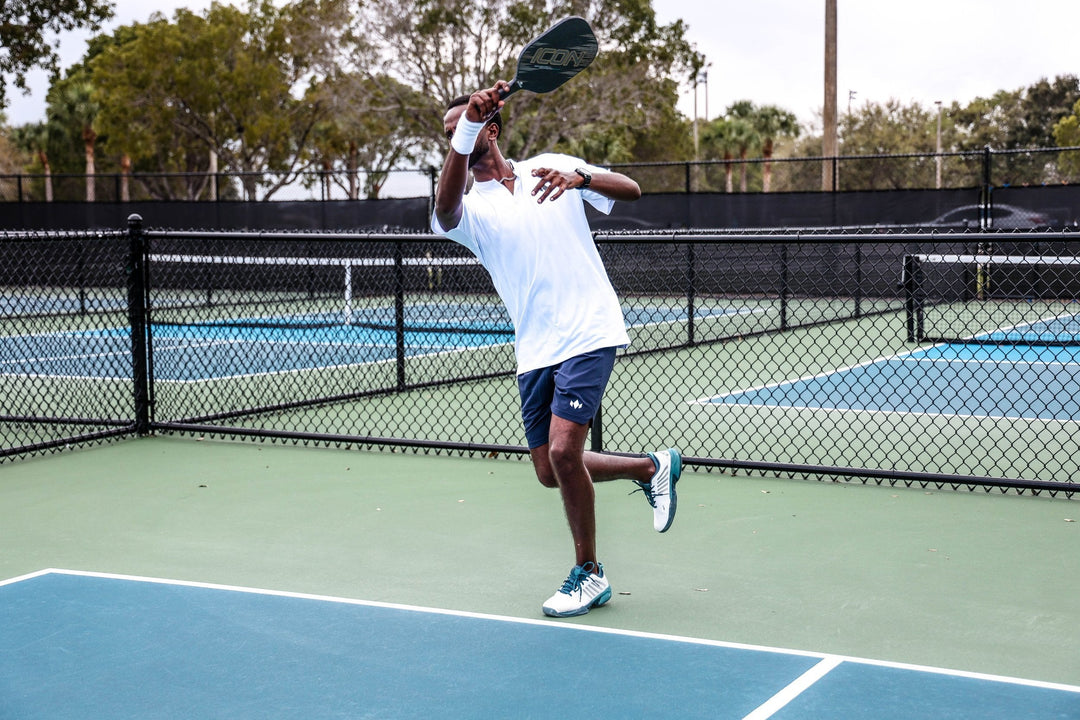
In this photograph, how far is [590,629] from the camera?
15.1 ft

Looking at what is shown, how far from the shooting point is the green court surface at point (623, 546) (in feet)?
15.3

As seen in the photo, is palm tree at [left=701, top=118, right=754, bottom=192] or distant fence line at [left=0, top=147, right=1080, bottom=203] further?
palm tree at [left=701, top=118, right=754, bottom=192]

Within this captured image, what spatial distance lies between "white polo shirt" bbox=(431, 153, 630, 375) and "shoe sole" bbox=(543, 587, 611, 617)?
91 cm

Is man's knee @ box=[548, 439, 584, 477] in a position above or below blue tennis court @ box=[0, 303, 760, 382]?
above

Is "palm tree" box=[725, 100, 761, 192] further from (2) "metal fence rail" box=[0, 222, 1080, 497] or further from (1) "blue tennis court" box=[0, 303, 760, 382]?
(2) "metal fence rail" box=[0, 222, 1080, 497]

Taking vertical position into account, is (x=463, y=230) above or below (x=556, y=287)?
above

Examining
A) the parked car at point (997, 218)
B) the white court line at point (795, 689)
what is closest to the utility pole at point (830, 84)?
the parked car at point (997, 218)

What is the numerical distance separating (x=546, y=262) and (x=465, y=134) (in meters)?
0.63

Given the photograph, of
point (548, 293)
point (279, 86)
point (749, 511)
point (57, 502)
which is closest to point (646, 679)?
point (548, 293)

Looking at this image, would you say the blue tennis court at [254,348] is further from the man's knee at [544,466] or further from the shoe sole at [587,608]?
the shoe sole at [587,608]

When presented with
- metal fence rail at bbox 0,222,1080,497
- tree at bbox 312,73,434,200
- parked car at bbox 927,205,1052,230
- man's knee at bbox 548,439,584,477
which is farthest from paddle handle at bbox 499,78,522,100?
tree at bbox 312,73,434,200

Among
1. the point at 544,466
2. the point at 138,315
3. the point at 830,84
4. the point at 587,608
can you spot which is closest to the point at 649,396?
the point at 138,315

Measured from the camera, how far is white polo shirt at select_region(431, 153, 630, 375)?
4668 mm

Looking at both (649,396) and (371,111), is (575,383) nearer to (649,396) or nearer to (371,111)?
(649,396)
